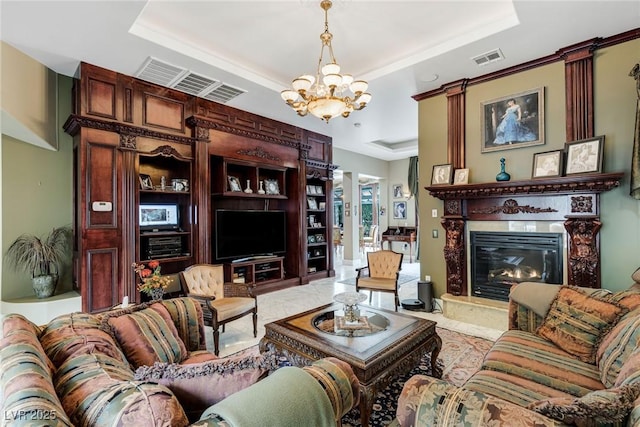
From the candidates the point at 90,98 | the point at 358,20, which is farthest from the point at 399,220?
the point at 90,98

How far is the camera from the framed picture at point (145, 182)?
4245mm

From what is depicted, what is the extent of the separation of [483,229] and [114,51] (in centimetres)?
479

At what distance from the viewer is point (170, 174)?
4.82 m

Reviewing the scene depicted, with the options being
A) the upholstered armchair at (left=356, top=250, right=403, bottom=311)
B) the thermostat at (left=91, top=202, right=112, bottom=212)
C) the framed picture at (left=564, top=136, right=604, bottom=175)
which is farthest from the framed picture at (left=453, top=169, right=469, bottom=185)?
the thermostat at (left=91, top=202, right=112, bottom=212)

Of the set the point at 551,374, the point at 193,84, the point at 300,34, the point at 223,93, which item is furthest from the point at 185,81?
the point at 551,374

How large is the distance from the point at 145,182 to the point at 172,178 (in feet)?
1.62

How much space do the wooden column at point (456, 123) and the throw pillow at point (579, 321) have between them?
2348mm

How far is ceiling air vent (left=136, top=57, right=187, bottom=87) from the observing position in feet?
12.0

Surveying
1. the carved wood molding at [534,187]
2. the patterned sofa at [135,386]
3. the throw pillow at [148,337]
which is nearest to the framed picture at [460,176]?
the carved wood molding at [534,187]

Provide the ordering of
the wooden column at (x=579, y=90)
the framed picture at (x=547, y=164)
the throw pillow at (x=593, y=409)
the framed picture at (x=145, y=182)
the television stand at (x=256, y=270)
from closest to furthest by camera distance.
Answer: the throw pillow at (x=593, y=409), the wooden column at (x=579, y=90), the framed picture at (x=547, y=164), the framed picture at (x=145, y=182), the television stand at (x=256, y=270)

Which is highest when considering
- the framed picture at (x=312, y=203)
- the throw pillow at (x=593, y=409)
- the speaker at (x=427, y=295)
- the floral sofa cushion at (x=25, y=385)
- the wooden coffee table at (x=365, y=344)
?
the framed picture at (x=312, y=203)

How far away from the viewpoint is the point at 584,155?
3273 millimetres

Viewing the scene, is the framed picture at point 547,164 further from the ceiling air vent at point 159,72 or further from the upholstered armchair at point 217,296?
the ceiling air vent at point 159,72

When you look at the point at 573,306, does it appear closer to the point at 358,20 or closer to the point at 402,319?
the point at 402,319
